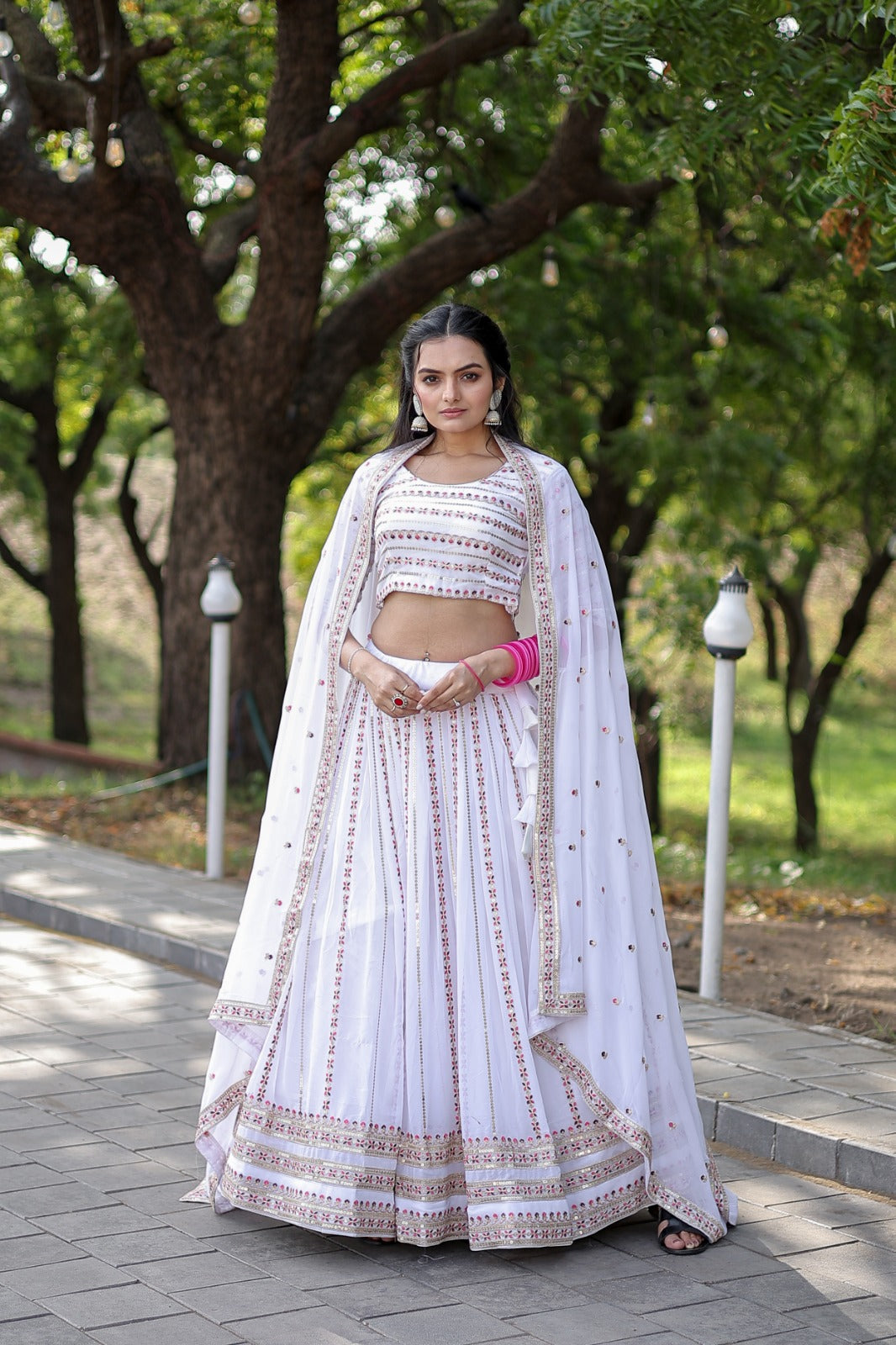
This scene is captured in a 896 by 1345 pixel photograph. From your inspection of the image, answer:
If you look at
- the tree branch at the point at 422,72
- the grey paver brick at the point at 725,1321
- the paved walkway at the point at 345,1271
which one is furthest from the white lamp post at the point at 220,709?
the grey paver brick at the point at 725,1321

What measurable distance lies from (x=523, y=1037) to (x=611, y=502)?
43.6 ft

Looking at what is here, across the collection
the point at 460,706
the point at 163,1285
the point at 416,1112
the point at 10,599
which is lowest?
the point at 163,1285

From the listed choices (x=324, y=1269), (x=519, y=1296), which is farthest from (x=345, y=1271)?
(x=519, y=1296)

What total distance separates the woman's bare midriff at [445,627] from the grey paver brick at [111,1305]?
5.16ft

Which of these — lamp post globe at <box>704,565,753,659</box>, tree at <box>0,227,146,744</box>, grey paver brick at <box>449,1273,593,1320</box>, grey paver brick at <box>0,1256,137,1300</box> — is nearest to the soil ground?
lamp post globe at <box>704,565,753,659</box>

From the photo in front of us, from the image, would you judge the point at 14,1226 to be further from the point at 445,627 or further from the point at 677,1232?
the point at 445,627

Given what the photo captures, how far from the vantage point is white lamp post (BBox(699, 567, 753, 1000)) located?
5992 millimetres

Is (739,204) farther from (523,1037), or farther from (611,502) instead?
(523,1037)

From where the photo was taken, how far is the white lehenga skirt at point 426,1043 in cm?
369

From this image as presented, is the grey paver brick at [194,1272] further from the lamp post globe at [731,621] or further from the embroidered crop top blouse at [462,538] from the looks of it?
the lamp post globe at [731,621]

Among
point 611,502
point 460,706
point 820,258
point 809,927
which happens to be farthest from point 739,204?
point 460,706

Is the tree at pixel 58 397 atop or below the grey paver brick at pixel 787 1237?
atop

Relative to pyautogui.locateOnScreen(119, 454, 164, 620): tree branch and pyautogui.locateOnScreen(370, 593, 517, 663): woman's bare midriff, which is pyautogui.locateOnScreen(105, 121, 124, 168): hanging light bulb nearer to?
pyautogui.locateOnScreen(370, 593, 517, 663): woman's bare midriff

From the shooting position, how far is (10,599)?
32.4 m
